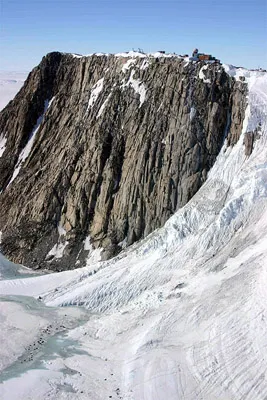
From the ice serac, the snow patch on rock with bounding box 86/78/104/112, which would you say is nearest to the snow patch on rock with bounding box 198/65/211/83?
the ice serac

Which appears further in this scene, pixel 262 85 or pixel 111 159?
pixel 111 159

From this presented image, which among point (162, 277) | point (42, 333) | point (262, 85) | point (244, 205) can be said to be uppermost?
point (262, 85)

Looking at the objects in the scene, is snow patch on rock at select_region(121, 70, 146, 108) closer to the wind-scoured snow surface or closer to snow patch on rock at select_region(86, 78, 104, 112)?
snow patch on rock at select_region(86, 78, 104, 112)

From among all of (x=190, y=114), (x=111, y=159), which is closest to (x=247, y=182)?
(x=190, y=114)

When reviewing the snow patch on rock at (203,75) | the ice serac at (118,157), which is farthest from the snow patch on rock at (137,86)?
the snow patch on rock at (203,75)

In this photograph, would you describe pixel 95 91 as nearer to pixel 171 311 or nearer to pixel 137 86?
pixel 137 86

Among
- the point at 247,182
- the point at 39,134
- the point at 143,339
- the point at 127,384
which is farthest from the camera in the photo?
the point at 39,134

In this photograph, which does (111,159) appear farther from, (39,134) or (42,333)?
(42,333)
